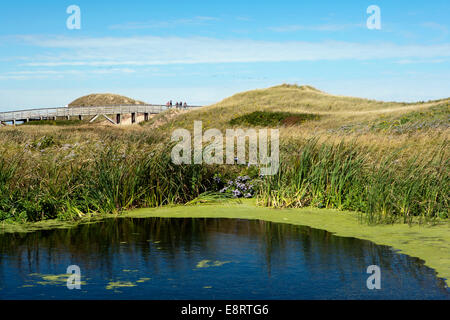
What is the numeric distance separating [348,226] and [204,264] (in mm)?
3686

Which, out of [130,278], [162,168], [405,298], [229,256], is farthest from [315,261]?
[162,168]

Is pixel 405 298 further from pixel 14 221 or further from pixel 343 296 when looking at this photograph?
pixel 14 221

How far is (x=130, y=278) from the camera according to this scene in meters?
6.46

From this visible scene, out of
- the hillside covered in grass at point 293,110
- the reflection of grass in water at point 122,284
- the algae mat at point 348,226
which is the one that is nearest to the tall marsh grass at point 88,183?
the algae mat at point 348,226

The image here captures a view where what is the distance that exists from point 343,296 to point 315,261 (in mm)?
1519

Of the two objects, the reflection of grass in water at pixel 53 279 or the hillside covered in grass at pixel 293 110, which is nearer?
the reflection of grass in water at pixel 53 279

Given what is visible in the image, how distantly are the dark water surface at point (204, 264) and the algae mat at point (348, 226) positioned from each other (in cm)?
32

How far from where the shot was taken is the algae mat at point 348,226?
7772mm

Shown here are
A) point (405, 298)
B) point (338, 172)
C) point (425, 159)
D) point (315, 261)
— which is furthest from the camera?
point (338, 172)

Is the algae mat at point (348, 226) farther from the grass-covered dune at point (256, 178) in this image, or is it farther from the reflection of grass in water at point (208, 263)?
the reflection of grass in water at point (208, 263)

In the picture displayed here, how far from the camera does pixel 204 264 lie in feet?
23.4

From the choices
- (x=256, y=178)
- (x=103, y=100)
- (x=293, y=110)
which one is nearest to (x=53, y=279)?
(x=256, y=178)

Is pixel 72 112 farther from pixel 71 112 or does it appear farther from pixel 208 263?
pixel 208 263
